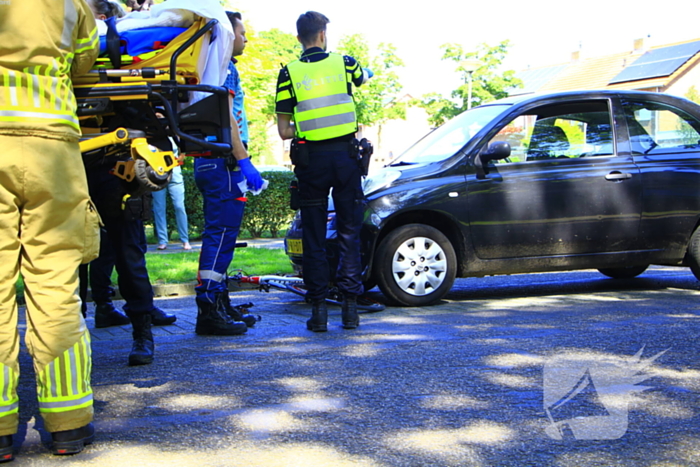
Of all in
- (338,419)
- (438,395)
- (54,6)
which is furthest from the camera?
(438,395)

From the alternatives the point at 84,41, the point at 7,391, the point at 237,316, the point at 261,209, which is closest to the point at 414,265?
the point at 237,316

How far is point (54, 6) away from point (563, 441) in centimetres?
267

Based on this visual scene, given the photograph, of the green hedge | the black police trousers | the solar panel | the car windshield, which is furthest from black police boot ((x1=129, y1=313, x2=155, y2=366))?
the solar panel

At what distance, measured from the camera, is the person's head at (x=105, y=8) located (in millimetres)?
5316

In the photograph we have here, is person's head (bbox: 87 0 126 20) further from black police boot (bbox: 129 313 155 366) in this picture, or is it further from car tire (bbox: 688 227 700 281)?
car tire (bbox: 688 227 700 281)

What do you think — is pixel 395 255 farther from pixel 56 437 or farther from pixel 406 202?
pixel 56 437

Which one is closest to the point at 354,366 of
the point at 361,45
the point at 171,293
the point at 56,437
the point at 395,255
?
the point at 56,437

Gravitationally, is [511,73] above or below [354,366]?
above

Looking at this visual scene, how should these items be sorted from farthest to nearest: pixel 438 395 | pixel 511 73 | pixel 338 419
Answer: pixel 511 73 → pixel 438 395 → pixel 338 419

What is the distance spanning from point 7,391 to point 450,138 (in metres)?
5.25

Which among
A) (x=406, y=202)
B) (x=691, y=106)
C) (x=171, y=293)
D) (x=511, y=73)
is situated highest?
(x=511, y=73)

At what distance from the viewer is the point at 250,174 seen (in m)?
5.45

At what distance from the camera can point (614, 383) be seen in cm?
414

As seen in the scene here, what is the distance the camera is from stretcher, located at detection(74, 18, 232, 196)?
12.6 feet
